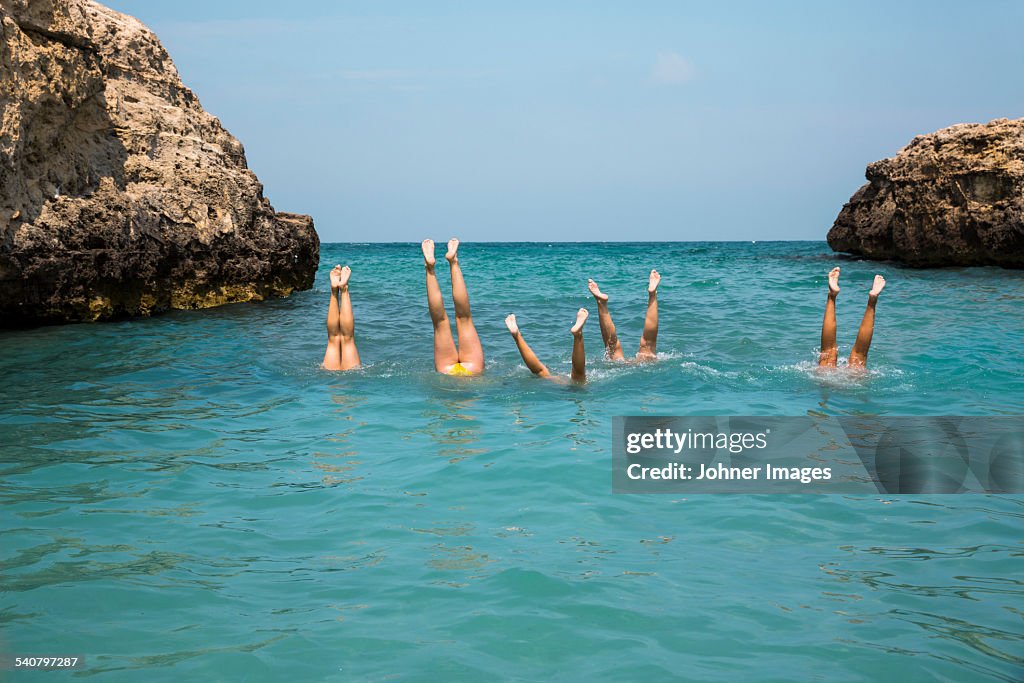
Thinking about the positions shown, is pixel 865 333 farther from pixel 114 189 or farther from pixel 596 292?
pixel 114 189

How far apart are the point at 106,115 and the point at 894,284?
1516 cm

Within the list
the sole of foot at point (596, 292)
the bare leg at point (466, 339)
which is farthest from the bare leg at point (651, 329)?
the bare leg at point (466, 339)

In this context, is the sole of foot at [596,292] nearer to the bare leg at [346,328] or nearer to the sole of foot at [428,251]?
the sole of foot at [428,251]

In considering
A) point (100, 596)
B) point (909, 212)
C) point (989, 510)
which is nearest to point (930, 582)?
point (989, 510)

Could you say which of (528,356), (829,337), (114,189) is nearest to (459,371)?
(528,356)

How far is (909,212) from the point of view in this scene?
2089cm

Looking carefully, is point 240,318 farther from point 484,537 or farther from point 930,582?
point 930,582

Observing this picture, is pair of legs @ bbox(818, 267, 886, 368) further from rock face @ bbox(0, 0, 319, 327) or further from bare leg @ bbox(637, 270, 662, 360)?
rock face @ bbox(0, 0, 319, 327)

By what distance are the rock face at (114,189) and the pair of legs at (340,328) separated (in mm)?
4264

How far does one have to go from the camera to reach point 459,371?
26.0 ft

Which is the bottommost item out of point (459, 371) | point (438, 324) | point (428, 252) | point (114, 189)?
point (459, 371)

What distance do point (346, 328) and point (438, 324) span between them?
1.21 m

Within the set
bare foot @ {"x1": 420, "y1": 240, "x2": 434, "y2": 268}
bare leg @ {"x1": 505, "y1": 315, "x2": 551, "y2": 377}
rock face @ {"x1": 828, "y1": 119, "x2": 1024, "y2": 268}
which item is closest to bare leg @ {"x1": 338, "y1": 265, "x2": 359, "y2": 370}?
bare foot @ {"x1": 420, "y1": 240, "x2": 434, "y2": 268}

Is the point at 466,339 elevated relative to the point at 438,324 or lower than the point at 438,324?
lower
